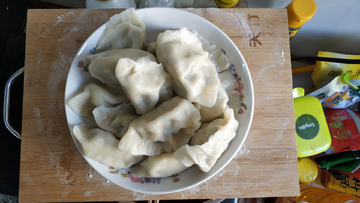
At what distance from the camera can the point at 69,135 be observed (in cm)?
88

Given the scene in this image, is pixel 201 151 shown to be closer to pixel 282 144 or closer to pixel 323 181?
pixel 282 144

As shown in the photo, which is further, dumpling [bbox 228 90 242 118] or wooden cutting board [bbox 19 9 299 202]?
wooden cutting board [bbox 19 9 299 202]

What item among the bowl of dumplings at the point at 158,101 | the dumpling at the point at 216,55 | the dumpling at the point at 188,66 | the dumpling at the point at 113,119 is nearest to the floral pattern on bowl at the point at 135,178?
the bowl of dumplings at the point at 158,101

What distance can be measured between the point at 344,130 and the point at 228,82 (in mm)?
868

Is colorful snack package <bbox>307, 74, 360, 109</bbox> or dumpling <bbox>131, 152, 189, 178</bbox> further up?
dumpling <bbox>131, 152, 189, 178</bbox>

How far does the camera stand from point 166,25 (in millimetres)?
777

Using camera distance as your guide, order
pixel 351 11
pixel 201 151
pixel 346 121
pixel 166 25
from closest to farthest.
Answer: pixel 201 151 → pixel 166 25 → pixel 351 11 → pixel 346 121

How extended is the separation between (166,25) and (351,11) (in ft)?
3.09

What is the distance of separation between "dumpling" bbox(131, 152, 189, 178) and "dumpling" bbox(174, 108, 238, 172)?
0.07 m

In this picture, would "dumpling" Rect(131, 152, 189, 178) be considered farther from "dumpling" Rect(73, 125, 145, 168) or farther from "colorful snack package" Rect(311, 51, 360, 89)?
"colorful snack package" Rect(311, 51, 360, 89)

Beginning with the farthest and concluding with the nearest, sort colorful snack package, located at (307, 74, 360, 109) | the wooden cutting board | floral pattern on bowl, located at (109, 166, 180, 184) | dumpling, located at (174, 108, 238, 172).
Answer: colorful snack package, located at (307, 74, 360, 109)
the wooden cutting board
floral pattern on bowl, located at (109, 166, 180, 184)
dumpling, located at (174, 108, 238, 172)

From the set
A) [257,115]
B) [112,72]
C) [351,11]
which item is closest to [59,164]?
[112,72]

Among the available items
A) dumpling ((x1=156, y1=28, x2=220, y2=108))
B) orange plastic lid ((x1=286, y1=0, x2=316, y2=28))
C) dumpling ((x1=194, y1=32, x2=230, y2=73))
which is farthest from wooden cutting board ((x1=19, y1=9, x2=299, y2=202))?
dumpling ((x1=156, y1=28, x2=220, y2=108))

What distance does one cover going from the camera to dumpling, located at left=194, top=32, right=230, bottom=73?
77cm
